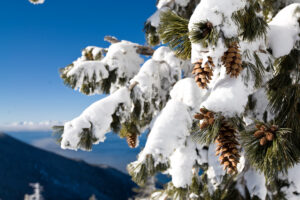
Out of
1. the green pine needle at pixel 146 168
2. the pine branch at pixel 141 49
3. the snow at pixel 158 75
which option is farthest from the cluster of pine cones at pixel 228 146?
the pine branch at pixel 141 49

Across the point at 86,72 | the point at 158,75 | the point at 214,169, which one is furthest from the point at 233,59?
the point at 86,72

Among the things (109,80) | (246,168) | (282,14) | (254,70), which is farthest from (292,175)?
(109,80)

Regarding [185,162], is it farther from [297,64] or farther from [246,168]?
[297,64]

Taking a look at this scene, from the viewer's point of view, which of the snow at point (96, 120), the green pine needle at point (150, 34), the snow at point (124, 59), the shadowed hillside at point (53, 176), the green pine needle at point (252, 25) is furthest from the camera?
the shadowed hillside at point (53, 176)

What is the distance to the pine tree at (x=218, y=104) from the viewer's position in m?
1.28

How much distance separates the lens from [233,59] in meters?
1.39

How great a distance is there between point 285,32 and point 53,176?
90597 mm

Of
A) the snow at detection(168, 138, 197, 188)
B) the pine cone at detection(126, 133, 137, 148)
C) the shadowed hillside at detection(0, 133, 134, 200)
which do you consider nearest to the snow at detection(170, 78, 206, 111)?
the snow at detection(168, 138, 197, 188)

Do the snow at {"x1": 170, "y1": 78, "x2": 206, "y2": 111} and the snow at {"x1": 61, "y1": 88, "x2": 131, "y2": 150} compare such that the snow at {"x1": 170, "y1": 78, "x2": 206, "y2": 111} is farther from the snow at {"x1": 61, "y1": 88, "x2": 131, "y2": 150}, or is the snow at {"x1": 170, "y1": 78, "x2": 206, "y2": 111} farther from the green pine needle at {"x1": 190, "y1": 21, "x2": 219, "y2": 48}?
the green pine needle at {"x1": 190, "y1": 21, "x2": 219, "y2": 48}

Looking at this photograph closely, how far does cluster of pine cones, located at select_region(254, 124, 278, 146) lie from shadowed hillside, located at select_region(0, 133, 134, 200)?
252 feet

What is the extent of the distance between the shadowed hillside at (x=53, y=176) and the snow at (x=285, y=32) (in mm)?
76897

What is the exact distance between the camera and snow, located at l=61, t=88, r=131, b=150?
2.20 m

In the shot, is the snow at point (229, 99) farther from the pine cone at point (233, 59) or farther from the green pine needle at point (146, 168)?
the green pine needle at point (146, 168)

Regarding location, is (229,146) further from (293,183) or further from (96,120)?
(96,120)
